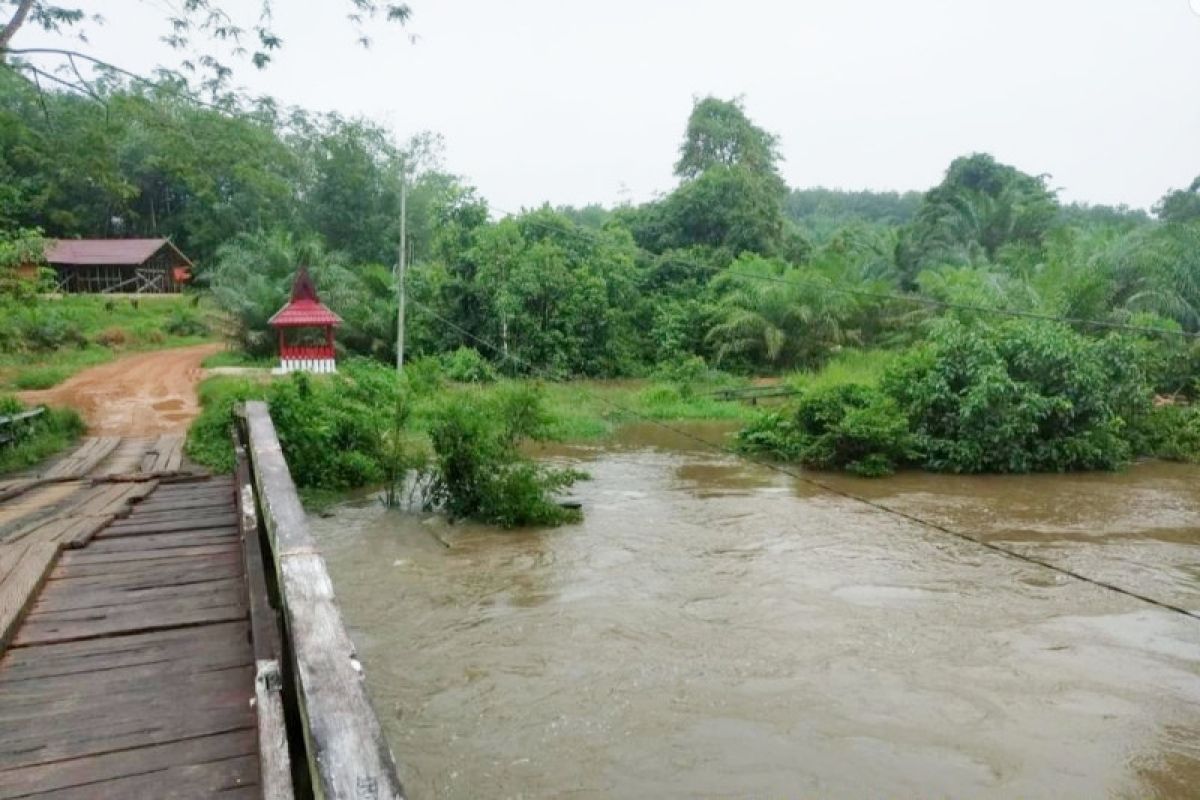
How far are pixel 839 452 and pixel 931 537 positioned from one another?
4.23m

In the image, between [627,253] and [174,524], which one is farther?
[627,253]

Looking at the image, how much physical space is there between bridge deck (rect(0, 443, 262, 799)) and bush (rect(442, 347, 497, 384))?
679 inches

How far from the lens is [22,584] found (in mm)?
3529

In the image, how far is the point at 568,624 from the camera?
748 cm

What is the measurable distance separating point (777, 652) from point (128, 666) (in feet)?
17.0

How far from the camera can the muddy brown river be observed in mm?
5234

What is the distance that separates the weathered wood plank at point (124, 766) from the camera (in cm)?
225

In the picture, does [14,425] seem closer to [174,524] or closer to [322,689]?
[174,524]

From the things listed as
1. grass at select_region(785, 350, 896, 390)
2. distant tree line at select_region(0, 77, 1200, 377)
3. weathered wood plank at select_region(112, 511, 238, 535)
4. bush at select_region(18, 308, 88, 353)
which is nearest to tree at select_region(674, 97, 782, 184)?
distant tree line at select_region(0, 77, 1200, 377)

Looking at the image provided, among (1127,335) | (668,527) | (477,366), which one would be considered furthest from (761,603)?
(477,366)

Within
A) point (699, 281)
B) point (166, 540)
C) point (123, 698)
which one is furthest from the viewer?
point (699, 281)

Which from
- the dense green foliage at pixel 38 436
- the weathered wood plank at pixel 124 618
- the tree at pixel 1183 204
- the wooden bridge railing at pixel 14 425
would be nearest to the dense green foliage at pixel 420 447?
the dense green foliage at pixel 38 436

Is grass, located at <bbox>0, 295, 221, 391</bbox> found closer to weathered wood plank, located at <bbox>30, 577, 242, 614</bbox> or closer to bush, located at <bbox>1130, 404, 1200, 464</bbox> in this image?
weathered wood plank, located at <bbox>30, 577, 242, 614</bbox>

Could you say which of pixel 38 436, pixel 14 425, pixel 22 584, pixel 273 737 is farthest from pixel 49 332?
pixel 273 737
